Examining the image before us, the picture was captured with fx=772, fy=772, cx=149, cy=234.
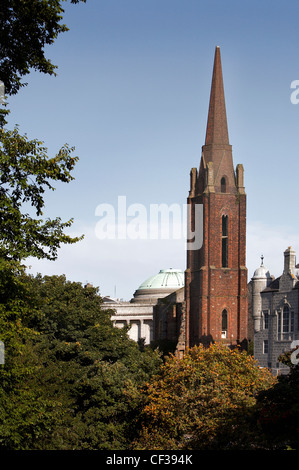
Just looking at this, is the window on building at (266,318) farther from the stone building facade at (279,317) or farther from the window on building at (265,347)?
the window on building at (265,347)

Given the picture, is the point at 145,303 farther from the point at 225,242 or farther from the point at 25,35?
the point at 25,35

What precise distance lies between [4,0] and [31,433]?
520 inches

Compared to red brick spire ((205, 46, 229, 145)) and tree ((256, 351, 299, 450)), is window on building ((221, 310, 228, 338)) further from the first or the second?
tree ((256, 351, 299, 450))

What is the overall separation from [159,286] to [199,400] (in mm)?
112971

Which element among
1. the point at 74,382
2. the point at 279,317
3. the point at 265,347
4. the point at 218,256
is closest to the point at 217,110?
the point at 218,256

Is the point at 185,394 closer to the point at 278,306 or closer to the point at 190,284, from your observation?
the point at 278,306

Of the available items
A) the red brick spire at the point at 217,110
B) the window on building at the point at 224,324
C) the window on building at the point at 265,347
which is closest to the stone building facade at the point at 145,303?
the window on building at the point at 224,324

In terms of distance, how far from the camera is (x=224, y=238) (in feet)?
269

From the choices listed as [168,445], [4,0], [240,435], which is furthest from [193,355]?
[4,0]

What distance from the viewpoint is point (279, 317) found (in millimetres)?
68750

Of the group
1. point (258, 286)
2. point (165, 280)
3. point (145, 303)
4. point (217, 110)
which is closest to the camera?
point (258, 286)

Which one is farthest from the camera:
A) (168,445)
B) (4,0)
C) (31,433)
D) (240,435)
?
(168,445)

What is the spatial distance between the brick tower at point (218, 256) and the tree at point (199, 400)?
41718mm

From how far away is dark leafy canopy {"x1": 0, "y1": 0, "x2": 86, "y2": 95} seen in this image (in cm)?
1977
